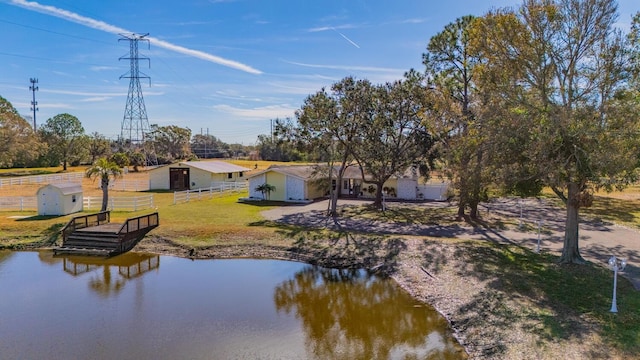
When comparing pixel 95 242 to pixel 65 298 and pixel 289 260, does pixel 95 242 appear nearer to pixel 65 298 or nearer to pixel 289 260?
pixel 65 298

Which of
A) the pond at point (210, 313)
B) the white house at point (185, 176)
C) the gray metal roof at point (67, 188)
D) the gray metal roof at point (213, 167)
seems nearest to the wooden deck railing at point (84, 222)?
the pond at point (210, 313)

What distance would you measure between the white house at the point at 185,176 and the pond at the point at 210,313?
21416 millimetres

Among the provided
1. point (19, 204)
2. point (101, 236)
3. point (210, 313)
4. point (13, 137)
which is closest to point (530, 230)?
point (210, 313)

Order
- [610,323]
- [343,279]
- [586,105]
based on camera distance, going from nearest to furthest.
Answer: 1. [610,323]
2. [586,105]
3. [343,279]

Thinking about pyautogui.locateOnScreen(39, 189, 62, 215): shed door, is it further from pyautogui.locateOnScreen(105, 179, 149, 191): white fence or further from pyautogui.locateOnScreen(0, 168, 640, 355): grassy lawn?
pyautogui.locateOnScreen(105, 179, 149, 191): white fence

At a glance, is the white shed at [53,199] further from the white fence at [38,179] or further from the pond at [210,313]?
the white fence at [38,179]

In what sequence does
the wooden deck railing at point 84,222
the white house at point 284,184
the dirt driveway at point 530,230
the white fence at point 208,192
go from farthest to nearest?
1. the white house at point 284,184
2. the white fence at point 208,192
3. the wooden deck railing at point 84,222
4. the dirt driveway at point 530,230

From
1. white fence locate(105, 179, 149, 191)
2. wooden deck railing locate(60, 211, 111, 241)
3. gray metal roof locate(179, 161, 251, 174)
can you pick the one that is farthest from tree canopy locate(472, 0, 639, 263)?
white fence locate(105, 179, 149, 191)

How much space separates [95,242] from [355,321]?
13371 millimetres

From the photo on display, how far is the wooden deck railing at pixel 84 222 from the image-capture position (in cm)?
1983

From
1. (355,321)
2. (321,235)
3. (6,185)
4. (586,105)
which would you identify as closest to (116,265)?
(321,235)

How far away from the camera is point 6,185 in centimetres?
4078

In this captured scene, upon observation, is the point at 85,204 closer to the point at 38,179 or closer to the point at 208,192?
the point at 208,192

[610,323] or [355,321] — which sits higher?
[610,323]
